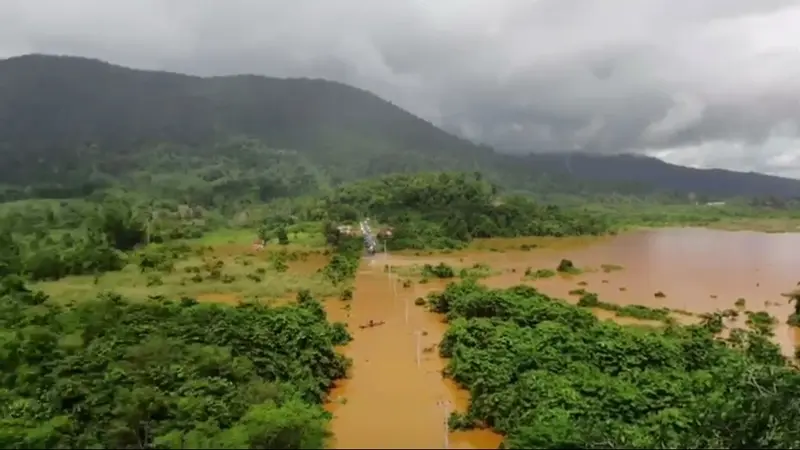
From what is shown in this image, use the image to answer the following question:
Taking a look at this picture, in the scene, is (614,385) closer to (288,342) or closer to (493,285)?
(288,342)

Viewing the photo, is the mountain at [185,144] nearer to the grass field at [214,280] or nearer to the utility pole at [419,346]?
the grass field at [214,280]

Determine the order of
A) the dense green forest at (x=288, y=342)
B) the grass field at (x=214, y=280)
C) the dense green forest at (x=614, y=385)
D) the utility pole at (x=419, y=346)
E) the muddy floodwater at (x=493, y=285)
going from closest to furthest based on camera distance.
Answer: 1. the dense green forest at (x=614, y=385)
2. the dense green forest at (x=288, y=342)
3. the muddy floodwater at (x=493, y=285)
4. the utility pole at (x=419, y=346)
5. the grass field at (x=214, y=280)

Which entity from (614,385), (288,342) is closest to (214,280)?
(288,342)

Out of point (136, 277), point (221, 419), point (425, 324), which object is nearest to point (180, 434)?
point (221, 419)

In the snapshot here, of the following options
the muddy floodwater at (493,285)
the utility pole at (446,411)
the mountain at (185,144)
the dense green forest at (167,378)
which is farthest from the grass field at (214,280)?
the mountain at (185,144)

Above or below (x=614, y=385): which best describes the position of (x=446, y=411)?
below

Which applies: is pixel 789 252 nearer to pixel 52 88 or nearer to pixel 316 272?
pixel 316 272

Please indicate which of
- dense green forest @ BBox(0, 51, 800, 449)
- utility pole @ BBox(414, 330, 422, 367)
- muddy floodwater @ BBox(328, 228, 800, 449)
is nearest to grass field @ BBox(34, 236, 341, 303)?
dense green forest @ BBox(0, 51, 800, 449)

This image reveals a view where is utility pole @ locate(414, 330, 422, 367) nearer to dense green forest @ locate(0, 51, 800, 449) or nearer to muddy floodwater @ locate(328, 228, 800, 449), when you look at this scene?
muddy floodwater @ locate(328, 228, 800, 449)
